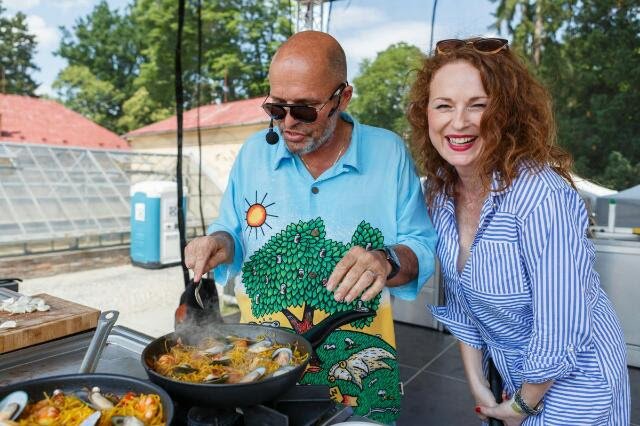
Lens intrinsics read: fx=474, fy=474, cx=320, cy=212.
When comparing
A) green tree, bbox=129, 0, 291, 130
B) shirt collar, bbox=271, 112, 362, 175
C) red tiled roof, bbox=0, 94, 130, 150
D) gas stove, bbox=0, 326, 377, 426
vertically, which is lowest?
gas stove, bbox=0, 326, 377, 426

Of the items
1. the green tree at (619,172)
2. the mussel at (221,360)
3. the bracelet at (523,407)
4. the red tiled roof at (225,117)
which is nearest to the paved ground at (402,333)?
the bracelet at (523,407)

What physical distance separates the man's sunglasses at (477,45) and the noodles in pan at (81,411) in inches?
51.0

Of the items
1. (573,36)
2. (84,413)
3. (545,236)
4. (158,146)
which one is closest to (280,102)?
(545,236)

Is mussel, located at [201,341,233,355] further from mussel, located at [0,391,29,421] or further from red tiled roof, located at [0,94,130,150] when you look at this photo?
red tiled roof, located at [0,94,130,150]

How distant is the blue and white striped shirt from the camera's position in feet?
4.29

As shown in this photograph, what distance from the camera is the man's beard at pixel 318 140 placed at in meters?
1.79

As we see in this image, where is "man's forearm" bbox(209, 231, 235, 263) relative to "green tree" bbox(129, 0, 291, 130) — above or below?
below

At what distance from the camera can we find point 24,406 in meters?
0.97

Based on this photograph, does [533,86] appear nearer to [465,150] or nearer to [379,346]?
[465,150]

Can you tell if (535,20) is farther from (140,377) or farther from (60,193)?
(140,377)

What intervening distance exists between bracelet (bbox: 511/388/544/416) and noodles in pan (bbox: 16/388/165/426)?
111cm

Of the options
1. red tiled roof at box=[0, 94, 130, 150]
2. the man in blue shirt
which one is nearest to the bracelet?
the man in blue shirt

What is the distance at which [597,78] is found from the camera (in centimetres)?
1272

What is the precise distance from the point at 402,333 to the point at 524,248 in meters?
4.92
